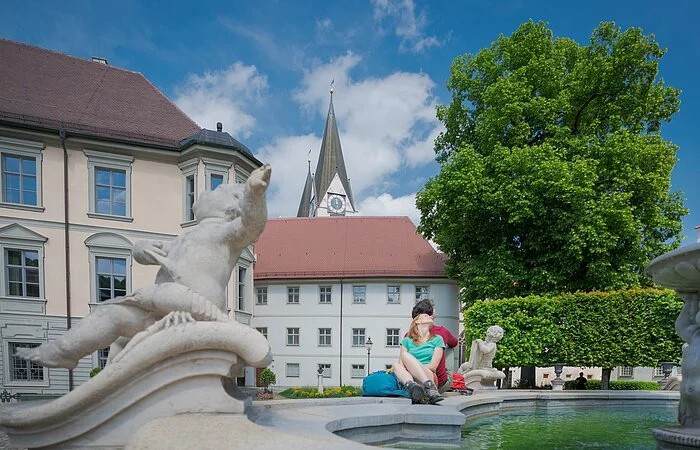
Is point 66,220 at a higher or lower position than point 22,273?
higher

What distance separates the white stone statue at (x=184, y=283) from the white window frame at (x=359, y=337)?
28.0m

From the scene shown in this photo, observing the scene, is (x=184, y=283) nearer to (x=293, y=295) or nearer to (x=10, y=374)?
(x=10, y=374)

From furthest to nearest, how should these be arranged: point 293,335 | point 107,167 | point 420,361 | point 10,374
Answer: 1. point 293,335
2. point 107,167
3. point 10,374
4. point 420,361

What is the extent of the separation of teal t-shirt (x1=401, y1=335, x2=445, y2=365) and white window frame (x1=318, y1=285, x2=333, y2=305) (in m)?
25.6

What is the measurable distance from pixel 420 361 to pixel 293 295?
26258mm

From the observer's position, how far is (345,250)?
3136cm

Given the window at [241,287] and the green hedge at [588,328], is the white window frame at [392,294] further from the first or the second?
the green hedge at [588,328]

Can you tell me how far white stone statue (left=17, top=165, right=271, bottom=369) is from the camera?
2479 mm

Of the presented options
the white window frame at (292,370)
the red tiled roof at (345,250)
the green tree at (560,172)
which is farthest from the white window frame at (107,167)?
the white window frame at (292,370)

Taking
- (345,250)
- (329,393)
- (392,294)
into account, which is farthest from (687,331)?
(345,250)

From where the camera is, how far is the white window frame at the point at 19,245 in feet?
53.0

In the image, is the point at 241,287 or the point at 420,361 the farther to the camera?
the point at 241,287

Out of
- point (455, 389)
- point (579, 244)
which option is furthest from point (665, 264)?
point (579, 244)

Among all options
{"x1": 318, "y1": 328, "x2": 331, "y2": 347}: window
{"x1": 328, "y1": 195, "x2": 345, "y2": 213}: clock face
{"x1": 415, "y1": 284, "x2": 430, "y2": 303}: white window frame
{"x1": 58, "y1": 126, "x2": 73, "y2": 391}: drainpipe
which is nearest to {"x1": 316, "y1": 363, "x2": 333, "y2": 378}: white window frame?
{"x1": 318, "y1": 328, "x2": 331, "y2": 347}: window
